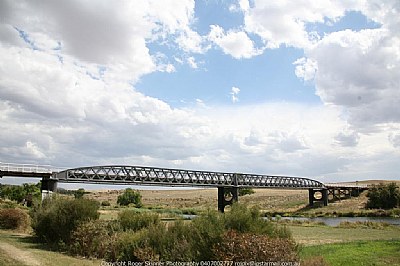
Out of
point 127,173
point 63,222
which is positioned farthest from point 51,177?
point 63,222

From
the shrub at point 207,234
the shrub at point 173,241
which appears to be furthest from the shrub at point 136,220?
the shrub at point 207,234

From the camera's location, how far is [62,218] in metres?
23.9

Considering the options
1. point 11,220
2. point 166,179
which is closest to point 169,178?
point 166,179

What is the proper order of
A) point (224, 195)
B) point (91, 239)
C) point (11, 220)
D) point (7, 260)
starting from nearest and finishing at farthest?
point (7, 260), point (91, 239), point (11, 220), point (224, 195)

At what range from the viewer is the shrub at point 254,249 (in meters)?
10.9

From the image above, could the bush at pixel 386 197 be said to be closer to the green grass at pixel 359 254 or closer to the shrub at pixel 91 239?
the green grass at pixel 359 254

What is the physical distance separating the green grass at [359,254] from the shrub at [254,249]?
440 cm

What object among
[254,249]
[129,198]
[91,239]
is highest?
[254,249]

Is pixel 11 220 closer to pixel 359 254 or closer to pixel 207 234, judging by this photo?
pixel 207 234

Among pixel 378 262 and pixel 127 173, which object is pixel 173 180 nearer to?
pixel 127 173

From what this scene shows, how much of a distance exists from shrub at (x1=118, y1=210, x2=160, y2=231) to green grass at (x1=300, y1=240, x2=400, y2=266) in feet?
26.1

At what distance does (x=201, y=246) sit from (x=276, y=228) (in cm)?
275

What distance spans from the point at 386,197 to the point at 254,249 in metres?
77.3

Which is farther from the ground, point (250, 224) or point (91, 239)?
point (250, 224)
